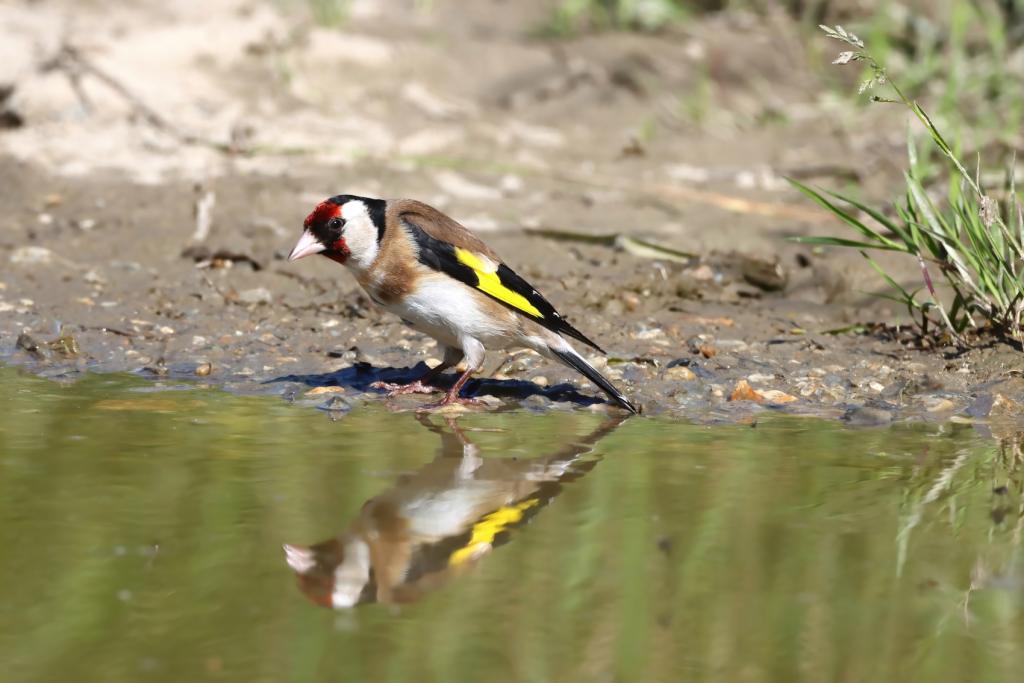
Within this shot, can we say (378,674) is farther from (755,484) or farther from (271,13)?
(271,13)

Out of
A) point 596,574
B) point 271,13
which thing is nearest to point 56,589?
point 596,574

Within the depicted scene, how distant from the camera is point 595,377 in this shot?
550cm

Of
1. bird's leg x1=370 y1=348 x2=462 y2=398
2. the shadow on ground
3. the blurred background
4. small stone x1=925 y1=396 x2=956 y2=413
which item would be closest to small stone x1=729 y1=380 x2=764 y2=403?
the shadow on ground

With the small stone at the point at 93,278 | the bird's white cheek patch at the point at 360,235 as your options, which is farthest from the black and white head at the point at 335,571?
the small stone at the point at 93,278

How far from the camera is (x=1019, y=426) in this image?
206 inches

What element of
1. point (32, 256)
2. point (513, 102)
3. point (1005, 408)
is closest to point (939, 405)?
point (1005, 408)

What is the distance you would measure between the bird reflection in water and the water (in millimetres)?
11

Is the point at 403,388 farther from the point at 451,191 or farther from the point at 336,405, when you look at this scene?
the point at 451,191

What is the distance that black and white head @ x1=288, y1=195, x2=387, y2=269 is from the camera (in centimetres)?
561

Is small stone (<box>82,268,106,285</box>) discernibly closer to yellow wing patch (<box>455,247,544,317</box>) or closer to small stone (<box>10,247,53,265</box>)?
small stone (<box>10,247,53,265</box>)

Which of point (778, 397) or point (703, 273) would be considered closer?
point (778, 397)

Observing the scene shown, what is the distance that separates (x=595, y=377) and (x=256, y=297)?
2.25 metres

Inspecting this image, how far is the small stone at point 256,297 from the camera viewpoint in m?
7.06

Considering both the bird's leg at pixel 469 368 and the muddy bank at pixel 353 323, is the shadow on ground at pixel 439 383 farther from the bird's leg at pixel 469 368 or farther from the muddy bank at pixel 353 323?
the bird's leg at pixel 469 368
